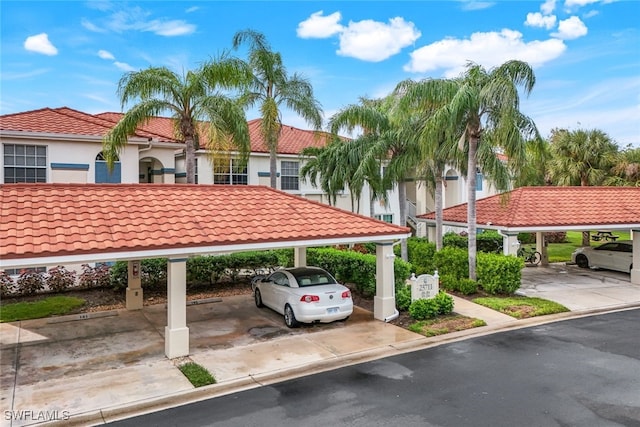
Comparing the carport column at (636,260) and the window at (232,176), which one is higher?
the window at (232,176)

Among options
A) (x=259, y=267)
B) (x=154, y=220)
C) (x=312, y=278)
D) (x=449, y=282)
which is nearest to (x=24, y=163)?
(x=259, y=267)

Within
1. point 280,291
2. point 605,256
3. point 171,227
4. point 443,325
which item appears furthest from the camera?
point 605,256

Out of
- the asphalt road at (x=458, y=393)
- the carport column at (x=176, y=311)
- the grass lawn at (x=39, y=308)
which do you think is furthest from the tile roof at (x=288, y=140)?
the asphalt road at (x=458, y=393)

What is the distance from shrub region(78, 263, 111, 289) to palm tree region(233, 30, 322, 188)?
821 cm

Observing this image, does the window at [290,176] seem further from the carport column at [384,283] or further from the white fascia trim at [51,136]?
the carport column at [384,283]

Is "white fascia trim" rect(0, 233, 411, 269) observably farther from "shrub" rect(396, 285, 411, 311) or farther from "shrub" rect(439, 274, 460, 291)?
"shrub" rect(439, 274, 460, 291)

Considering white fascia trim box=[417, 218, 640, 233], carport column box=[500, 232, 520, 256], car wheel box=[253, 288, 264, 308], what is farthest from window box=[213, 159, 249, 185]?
carport column box=[500, 232, 520, 256]

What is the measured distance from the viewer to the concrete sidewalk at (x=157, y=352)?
8.27 metres

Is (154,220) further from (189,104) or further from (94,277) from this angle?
(94,277)

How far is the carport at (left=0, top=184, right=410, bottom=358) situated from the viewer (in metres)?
9.61

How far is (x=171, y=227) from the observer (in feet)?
36.3

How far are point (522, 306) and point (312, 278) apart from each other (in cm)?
688

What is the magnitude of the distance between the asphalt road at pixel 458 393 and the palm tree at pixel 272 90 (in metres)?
11.7

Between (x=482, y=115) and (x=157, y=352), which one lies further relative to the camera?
(x=482, y=115)
